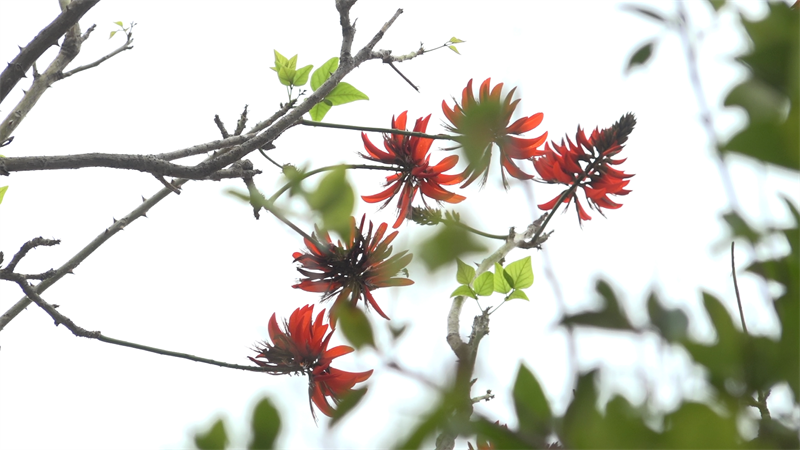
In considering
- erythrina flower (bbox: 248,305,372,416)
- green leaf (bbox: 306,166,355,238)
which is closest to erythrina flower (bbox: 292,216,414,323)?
erythrina flower (bbox: 248,305,372,416)

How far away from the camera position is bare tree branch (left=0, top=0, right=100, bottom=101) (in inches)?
17.9

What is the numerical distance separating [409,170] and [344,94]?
108mm

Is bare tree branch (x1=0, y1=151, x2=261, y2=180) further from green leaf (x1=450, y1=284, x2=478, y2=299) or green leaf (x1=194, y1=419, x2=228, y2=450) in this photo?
green leaf (x1=194, y1=419, x2=228, y2=450)

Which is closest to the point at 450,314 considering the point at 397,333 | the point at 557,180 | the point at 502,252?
the point at 502,252

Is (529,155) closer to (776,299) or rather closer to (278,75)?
(278,75)

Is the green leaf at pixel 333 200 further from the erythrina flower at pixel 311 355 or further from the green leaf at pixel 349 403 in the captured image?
the erythrina flower at pixel 311 355

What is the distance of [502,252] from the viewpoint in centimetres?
53

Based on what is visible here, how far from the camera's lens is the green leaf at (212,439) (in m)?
0.15

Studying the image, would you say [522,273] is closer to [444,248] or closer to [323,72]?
[323,72]

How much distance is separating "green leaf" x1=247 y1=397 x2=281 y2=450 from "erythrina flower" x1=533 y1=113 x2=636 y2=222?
1.67ft

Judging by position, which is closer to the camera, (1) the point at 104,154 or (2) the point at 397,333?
(2) the point at 397,333

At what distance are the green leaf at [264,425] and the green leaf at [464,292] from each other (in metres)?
0.36

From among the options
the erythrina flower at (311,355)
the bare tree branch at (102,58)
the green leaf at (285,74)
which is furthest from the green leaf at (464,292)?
the bare tree branch at (102,58)

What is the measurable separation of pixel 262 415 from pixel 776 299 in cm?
12
